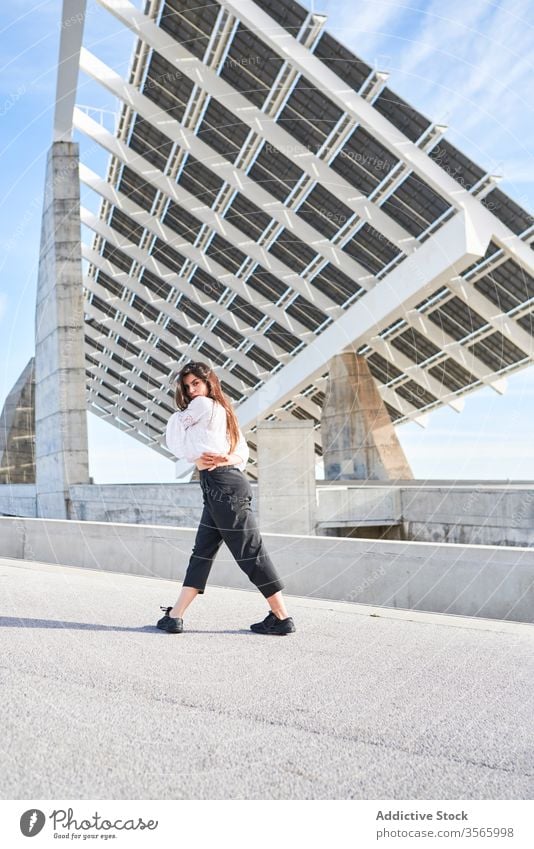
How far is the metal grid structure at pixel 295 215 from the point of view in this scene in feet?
60.7

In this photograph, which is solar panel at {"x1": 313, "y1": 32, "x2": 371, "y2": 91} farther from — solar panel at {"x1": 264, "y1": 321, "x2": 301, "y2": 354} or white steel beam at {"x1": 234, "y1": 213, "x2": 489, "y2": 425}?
solar panel at {"x1": 264, "y1": 321, "x2": 301, "y2": 354}

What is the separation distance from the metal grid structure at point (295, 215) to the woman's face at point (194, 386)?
14.6 metres

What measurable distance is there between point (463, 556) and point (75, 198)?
15.7 meters

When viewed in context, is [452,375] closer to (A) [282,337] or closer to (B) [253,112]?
(A) [282,337]

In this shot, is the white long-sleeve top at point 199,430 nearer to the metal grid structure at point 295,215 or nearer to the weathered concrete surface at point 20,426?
the metal grid structure at point 295,215

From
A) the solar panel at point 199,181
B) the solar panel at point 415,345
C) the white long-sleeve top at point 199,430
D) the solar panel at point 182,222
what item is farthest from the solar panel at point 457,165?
the white long-sleeve top at point 199,430

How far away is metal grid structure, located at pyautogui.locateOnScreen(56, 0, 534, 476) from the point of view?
1852 cm

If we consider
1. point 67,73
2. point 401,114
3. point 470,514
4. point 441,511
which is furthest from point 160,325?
point 470,514

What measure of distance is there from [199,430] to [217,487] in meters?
0.38

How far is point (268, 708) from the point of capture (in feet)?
11.4

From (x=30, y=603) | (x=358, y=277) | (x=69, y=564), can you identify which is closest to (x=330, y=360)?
(x=358, y=277)

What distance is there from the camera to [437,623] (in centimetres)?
544

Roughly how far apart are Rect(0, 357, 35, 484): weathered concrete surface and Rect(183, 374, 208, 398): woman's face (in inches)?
1034
